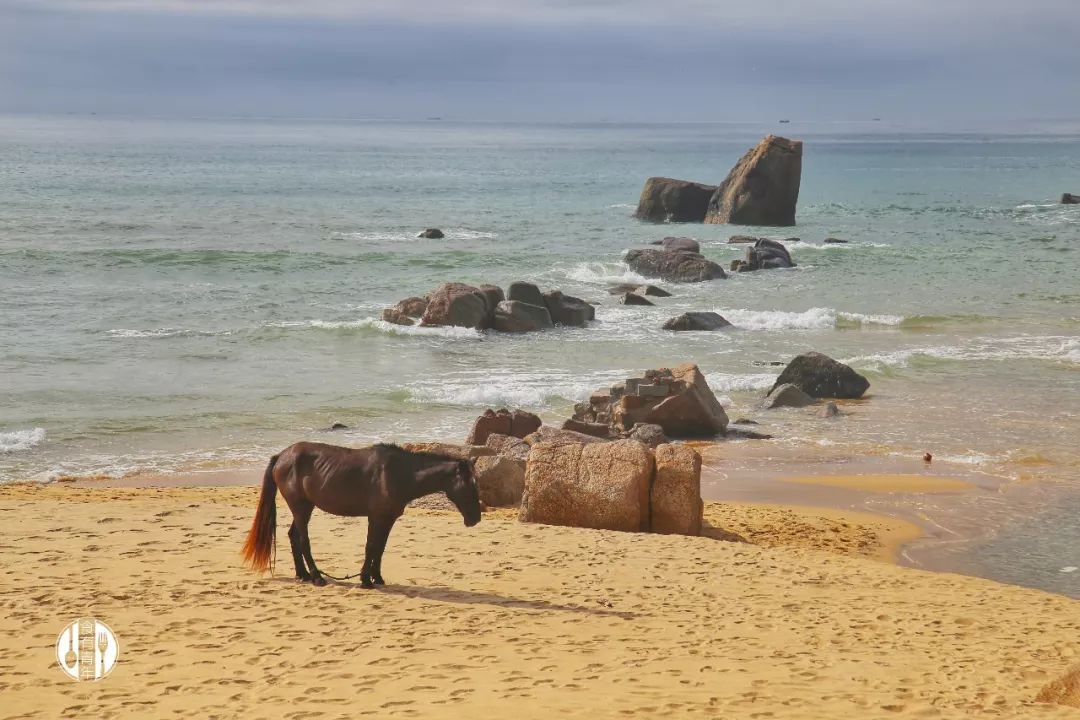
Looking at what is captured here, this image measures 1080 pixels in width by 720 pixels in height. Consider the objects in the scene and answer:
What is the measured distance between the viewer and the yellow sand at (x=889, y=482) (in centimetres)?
1758

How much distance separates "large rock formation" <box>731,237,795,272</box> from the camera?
4309cm

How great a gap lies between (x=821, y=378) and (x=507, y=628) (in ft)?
50.4

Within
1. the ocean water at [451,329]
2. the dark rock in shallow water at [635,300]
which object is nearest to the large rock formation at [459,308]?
the ocean water at [451,329]

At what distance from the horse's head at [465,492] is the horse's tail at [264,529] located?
62.0 inches

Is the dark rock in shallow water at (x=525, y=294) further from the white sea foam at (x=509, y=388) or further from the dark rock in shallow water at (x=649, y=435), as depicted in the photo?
the dark rock in shallow water at (x=649, y=435)

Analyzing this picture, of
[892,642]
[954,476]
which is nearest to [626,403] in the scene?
[954,476]

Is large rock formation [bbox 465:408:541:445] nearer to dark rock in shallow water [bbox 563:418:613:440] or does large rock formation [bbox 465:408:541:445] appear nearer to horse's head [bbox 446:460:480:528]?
dark rock in shallow water [bbox 563:418:613:440]

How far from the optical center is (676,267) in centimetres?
4119

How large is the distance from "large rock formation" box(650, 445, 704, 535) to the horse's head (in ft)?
12.4

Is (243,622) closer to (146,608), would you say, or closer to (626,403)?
(146,608)

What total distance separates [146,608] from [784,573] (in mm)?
6033

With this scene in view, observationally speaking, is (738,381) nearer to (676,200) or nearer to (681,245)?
(681,245)

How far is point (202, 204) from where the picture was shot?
220 ft

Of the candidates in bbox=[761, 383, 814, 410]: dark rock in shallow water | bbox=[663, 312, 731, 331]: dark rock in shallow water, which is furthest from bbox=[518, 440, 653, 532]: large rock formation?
bbox=[663, 312, 731, 331]: dark rock in shallow water
